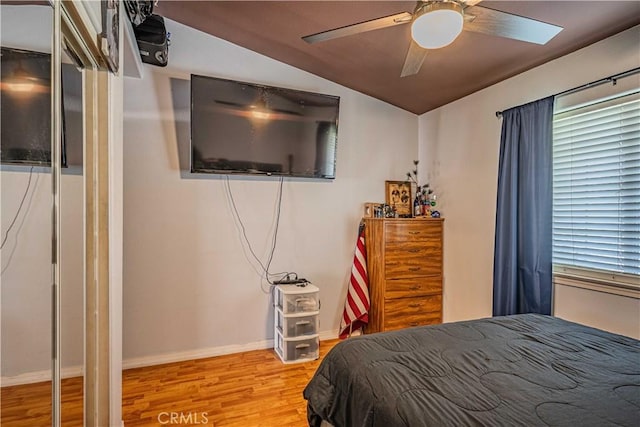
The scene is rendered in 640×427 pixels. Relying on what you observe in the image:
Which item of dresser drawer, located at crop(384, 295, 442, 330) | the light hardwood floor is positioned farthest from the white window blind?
the light hardwood floor

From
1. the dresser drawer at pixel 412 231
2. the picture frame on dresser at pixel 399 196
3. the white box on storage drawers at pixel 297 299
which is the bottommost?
the white box on storage drawers at pixel 297 299

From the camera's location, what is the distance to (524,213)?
2467 millimetres

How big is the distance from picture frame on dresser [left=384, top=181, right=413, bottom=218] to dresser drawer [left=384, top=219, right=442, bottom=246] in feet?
1.15

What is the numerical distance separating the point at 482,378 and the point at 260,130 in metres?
2.40

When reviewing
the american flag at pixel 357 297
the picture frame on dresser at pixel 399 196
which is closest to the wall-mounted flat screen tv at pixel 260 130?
the picture frame on dresser at pixel 399 196

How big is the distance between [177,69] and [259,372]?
106 inches

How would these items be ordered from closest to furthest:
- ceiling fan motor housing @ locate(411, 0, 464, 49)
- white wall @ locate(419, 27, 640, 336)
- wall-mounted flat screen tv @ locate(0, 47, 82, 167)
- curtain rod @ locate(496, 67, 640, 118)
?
wall-mounted flat screen tv @ locate(0, 47, 82, 167) < ceiling fan motor housing @ locate(411, 0, 464, 49) < curtain rod @ locate(496, 67, 640, 118) < white wall @ locate(419, 27, 640, 336)

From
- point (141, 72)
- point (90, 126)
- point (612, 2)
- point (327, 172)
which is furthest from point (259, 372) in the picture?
point (612, 2)

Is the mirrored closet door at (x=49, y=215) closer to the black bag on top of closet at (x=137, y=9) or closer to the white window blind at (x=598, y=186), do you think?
the black bag on top of closet at (x=137, y=9)

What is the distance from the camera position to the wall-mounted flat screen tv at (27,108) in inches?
33.3

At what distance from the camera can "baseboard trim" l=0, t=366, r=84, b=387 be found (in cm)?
86

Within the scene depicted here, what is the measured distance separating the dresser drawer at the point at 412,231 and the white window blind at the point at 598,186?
3.55 feet

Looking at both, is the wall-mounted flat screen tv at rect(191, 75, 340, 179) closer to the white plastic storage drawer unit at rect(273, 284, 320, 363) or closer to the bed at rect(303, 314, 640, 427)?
the white plastic storage drawer unit at rect(273, 284, 320, 363)

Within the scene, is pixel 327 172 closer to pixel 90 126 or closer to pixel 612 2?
pixel 90 126
